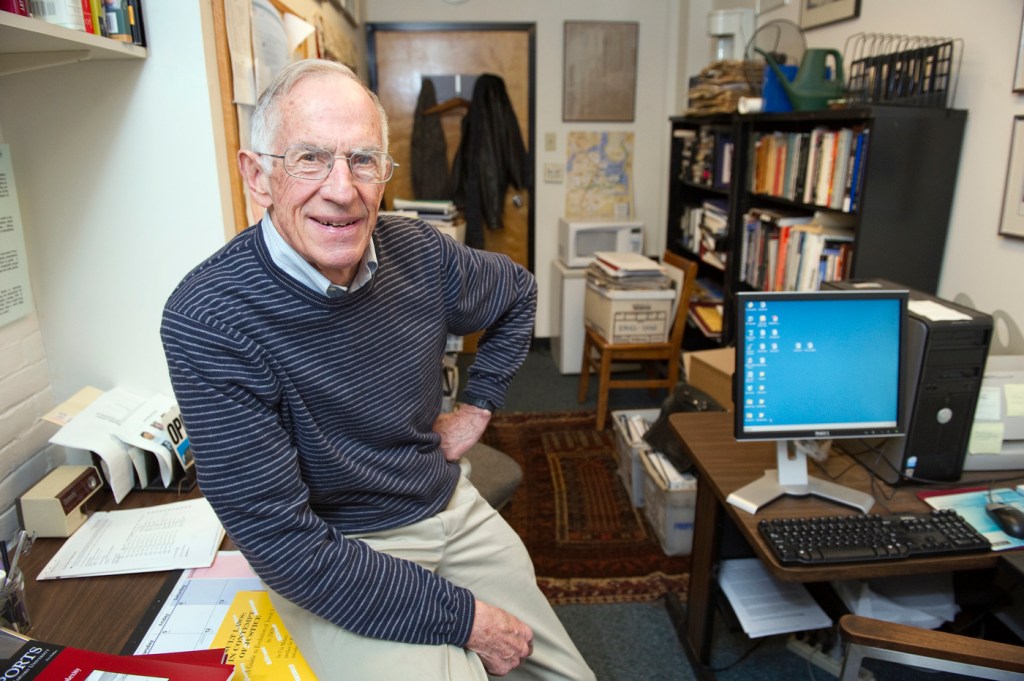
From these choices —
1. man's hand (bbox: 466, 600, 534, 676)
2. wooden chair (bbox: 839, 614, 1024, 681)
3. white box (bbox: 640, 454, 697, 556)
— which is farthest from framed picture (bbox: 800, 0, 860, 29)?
man's hand (bbox: 466, 600, 534, 676)

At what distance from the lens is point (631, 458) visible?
2.67 m

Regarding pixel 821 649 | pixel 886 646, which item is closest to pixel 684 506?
pixel 821 649

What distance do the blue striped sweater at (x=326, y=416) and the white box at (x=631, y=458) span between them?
4.85 ft

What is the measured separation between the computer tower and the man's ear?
1.30 meters

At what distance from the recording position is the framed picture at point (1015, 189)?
1898 millimetres

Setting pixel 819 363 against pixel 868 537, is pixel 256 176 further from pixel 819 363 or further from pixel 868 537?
pixel 868 537

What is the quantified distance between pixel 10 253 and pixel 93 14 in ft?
1.76

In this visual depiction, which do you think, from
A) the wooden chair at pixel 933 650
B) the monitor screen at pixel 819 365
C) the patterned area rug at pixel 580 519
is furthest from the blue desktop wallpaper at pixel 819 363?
the patterned area rug at pixel 580 519

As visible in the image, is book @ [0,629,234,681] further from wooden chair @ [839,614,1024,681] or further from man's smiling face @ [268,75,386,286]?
wooden chair @ [839,614,1024,681]

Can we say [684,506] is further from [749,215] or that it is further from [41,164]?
[41,164]

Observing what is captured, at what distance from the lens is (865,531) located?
4.34ft

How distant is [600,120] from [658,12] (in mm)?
758

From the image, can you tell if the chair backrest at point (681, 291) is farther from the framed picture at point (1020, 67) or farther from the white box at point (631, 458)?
the framed picture at point (1020, 67)

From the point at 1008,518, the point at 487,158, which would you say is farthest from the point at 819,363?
the point at 487,158
